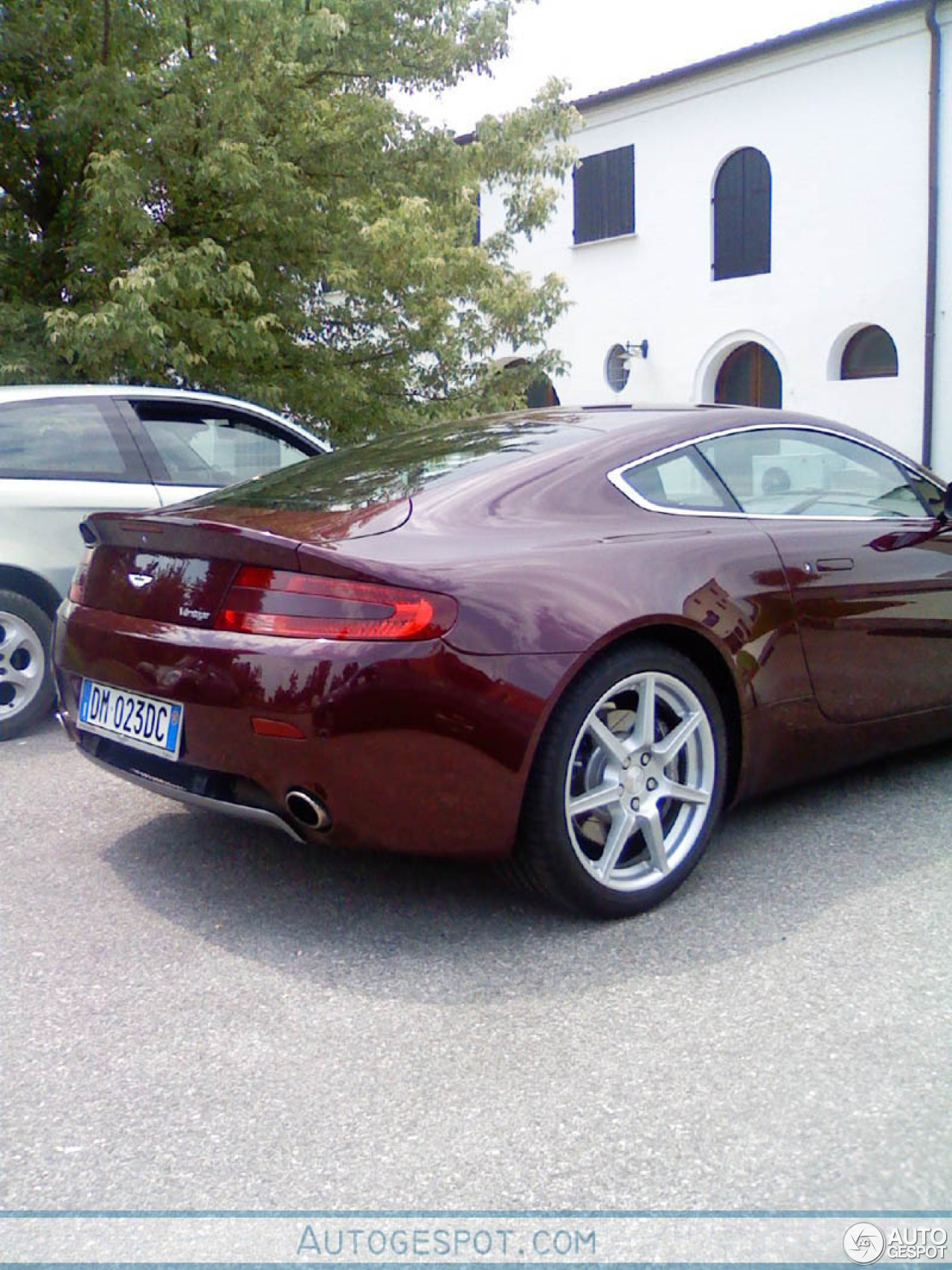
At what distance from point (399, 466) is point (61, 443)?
8.29ft

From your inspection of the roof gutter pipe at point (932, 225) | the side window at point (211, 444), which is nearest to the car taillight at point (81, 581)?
the side window at point (211, 444)

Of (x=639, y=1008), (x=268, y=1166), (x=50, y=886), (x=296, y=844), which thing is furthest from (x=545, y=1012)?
(x=50, y=886)

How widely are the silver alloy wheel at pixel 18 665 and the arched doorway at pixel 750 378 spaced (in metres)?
14.0

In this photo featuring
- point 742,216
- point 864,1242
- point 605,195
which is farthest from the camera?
point 605,195

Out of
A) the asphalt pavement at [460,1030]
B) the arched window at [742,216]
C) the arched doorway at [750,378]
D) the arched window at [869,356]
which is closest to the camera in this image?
the asphalt pavement at [460,1030]

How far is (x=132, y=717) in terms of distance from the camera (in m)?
3.50

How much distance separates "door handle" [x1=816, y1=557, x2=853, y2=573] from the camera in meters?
3.99

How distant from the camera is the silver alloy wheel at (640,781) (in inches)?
132

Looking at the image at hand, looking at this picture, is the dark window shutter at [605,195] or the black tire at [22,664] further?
the dark window shutter at [605,195]

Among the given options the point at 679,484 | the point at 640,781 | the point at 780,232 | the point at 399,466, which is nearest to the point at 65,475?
the point at 399,466

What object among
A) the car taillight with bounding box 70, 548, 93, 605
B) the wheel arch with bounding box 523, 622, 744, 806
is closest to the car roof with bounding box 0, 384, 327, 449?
the car taillight with bounding box 70, 548, 93, 605

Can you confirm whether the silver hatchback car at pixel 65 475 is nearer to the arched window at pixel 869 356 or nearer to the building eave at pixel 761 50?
the building eave at pixel 761 50

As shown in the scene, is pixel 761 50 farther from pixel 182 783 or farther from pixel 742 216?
pixel 182 783

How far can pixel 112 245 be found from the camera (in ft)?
31.5
